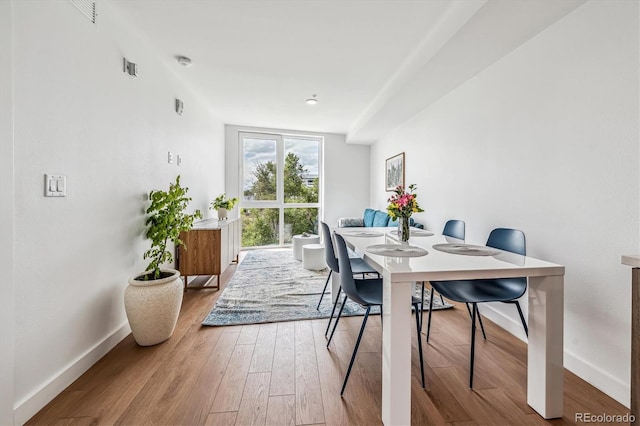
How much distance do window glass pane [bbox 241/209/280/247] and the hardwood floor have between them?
352 cm

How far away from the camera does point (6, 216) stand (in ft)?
3.96

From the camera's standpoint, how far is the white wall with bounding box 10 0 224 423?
4.35ft

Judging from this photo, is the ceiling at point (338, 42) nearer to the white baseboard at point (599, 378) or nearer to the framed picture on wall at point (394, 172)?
the framed picture on wall at point (394, 172)

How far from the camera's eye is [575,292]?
5.57 ft

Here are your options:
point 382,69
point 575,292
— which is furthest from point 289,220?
point 575,292

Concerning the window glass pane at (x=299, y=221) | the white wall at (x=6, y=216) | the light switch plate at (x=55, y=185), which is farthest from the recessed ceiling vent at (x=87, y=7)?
the window glass pane at (x=299, y=221)

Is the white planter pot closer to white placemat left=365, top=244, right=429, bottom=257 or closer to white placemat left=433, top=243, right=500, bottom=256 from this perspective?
white placemat left=365, top=244, right=429, bottom=257

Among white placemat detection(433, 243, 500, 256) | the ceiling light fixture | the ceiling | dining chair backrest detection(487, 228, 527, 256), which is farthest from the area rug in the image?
the ceiling light fixture

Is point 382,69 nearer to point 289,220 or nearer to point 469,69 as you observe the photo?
point 469,69

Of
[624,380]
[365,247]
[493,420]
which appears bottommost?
[493,420]

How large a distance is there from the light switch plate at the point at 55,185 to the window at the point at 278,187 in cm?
402

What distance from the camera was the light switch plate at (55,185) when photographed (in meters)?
1.43

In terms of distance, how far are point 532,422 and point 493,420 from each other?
0.18m

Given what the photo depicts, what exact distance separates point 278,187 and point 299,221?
89 cm
